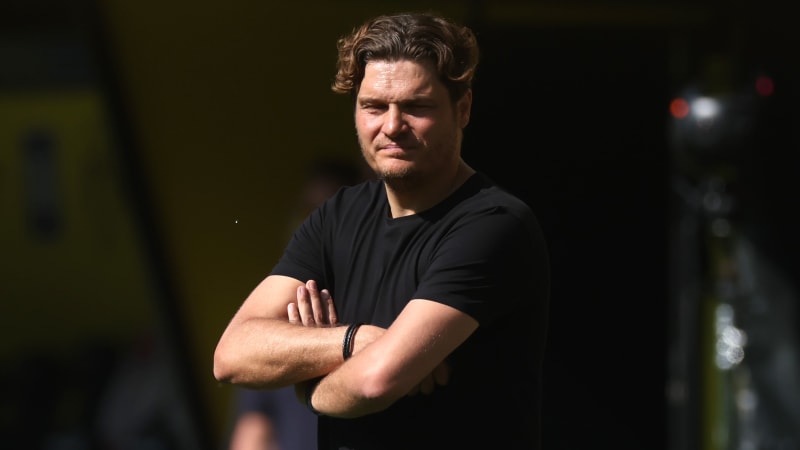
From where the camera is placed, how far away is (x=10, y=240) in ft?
28.0

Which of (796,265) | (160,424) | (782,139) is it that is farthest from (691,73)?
(160,424)

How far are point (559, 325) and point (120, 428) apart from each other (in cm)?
288

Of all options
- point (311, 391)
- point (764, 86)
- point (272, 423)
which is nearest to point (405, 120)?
point (311, 391)

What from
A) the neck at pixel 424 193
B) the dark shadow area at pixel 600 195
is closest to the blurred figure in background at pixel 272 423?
the neck at pixel 424 193

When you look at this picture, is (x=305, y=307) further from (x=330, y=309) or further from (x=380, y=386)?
(x=380, y=386)

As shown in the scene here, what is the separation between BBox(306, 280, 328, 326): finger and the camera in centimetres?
226

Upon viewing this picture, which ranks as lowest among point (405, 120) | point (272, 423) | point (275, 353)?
point (272, 423)

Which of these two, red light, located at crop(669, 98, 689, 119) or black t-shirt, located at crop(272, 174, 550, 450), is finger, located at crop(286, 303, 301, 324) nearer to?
black t-shirt, located at crop(272, 174, 550, 450)

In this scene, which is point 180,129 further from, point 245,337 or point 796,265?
point 245,337

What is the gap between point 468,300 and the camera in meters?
2.09

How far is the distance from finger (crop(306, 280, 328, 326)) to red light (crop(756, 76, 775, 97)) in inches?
162

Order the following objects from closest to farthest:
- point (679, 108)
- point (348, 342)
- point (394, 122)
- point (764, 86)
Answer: point (394, 122)
point (348, 342)
point (679, 108)
point (764, 86)

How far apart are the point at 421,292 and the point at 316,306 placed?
0.78 ft

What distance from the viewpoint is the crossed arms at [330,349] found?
2.06m
